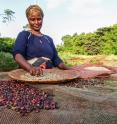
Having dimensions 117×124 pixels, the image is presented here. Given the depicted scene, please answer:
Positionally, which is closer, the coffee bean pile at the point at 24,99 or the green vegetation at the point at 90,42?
the coffee bean pile at the point at 24,99

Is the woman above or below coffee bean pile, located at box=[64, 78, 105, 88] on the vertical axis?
above

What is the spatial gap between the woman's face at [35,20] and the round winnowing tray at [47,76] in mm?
489

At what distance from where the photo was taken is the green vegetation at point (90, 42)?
1606 centimetres

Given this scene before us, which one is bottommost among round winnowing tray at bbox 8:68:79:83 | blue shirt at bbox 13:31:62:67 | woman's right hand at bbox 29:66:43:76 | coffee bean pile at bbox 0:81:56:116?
coffee bean pile at bbox 0:81:56:116

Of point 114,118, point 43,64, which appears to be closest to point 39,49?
point 43,64

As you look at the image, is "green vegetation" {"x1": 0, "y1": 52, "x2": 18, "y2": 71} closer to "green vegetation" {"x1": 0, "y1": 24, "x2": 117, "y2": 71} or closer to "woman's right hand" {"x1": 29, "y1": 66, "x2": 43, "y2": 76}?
"green vegetation" {"x1": 0, "y1": 24, "x2": 117, "y2": 71}

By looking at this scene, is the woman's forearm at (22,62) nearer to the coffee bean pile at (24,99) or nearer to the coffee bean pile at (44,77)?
the coffee bean pile at (44,77)

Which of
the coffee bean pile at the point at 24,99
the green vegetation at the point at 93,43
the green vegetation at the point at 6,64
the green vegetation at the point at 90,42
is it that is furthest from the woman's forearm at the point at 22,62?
the green vegetation at the point at 90,42

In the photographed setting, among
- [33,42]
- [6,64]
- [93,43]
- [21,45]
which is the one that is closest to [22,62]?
[21,45]

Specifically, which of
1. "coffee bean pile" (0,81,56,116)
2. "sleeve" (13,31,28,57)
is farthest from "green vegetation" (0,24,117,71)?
"coffee bean pile" (0,81,56,116)

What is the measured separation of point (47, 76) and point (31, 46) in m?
0.48

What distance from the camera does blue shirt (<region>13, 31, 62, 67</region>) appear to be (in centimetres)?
414

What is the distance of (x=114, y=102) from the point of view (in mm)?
3283

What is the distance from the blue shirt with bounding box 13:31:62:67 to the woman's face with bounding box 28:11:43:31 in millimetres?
82
